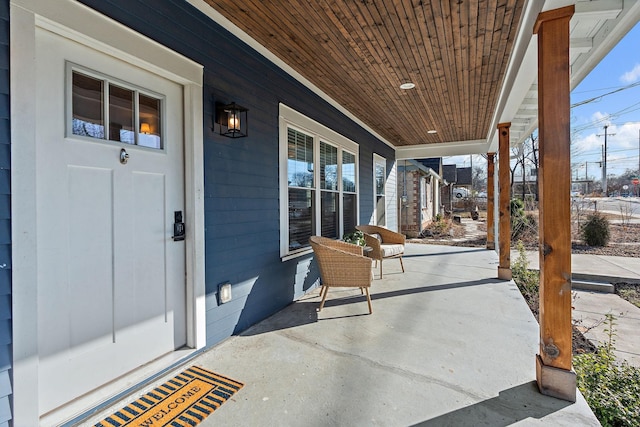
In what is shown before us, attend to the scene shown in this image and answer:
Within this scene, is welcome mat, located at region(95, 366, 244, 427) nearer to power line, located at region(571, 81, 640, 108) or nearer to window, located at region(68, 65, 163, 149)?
window, located at region(68, 65, 163, 149)

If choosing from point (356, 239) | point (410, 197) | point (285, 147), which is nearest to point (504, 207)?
point (356, 239)

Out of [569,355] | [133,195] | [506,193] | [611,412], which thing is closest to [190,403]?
[133,195]

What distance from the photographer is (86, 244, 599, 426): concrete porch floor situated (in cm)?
174

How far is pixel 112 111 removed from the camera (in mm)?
1894

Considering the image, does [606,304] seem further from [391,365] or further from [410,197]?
[410,197]

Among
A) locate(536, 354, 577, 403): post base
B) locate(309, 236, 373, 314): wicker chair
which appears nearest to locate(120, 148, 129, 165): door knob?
locate(309, 236, 373, 314): wicker chair

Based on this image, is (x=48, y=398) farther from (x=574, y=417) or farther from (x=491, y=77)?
(x=491, y=77)

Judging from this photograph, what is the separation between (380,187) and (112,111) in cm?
638

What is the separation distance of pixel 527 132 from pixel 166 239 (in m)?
6.73

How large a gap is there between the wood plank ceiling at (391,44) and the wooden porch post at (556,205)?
729 mm

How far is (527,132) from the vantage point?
19.8ft

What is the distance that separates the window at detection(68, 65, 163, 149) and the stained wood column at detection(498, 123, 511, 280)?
4839 mm

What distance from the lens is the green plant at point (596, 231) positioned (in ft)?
26.4

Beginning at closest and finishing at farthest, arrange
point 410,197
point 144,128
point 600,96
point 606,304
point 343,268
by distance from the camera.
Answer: point 144,128
point 343,268
point 606,304
point 600,96
point 410,197
